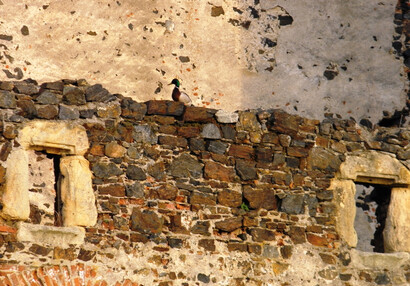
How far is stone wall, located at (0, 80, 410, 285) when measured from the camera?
7.84m

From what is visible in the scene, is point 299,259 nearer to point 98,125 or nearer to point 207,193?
point 207,193

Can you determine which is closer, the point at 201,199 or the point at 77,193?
the point at 77,193

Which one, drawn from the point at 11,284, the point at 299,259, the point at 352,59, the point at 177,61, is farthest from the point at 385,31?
the point at 11,284

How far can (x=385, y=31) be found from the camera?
13.0 m

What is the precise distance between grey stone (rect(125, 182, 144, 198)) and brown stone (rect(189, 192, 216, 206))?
0.42 meters

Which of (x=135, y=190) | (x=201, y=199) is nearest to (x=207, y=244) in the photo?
(x=201, y=199)

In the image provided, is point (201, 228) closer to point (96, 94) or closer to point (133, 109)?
point (133, 109)

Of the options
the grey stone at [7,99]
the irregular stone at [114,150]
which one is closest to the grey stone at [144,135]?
the irregular stone at [114,150]

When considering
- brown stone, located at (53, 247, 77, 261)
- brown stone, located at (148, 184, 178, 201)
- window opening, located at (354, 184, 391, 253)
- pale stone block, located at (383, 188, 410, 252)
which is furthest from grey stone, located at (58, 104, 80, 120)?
window opening, located at (354, 184, 391, 253)

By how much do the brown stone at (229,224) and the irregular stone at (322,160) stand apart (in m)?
0.84

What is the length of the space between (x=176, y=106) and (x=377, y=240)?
224cm

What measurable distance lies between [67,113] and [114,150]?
0.47 m

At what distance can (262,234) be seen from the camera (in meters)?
8.50

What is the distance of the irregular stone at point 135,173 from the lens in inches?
Result: 323
